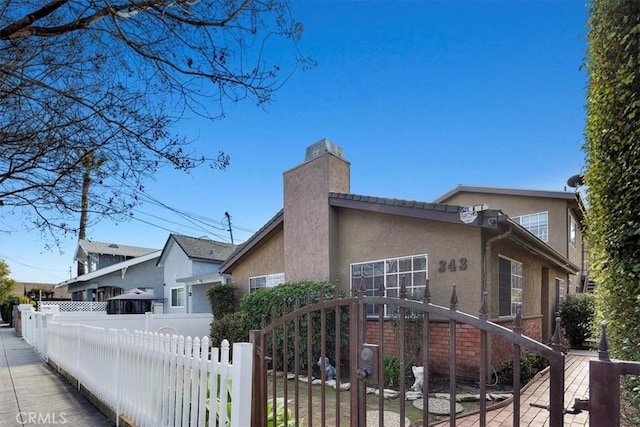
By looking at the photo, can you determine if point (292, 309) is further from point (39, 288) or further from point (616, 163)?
point (39, 288)

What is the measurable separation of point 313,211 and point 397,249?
284cm

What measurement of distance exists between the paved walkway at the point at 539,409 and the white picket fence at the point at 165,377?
2850 millimetres

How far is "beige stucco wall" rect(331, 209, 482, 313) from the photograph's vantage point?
333 inches

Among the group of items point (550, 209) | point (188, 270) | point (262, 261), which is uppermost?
point (550, 209)

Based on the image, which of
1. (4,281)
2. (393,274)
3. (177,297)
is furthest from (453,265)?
(4,281)

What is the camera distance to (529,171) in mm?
19141

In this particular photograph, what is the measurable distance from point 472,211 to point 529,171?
13268 millimetres

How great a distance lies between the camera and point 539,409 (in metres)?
6.09

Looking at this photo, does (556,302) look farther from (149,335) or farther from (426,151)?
(149,335)

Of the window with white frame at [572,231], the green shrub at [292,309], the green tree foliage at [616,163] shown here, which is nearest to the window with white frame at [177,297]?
the green shrub at [292,309]

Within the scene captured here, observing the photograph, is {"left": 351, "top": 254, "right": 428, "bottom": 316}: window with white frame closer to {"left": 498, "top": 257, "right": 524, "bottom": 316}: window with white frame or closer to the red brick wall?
the red brick wall

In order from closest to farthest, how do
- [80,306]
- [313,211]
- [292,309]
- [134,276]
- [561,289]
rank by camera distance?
1. [292,309]
2. [313,211]
3. [561,289]
4. [80,306]
5. [134,276]

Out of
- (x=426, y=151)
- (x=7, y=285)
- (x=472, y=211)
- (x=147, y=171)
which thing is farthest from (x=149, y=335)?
(x=7, y=285)

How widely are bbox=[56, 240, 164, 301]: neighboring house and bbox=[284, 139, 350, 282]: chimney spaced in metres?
15.7
